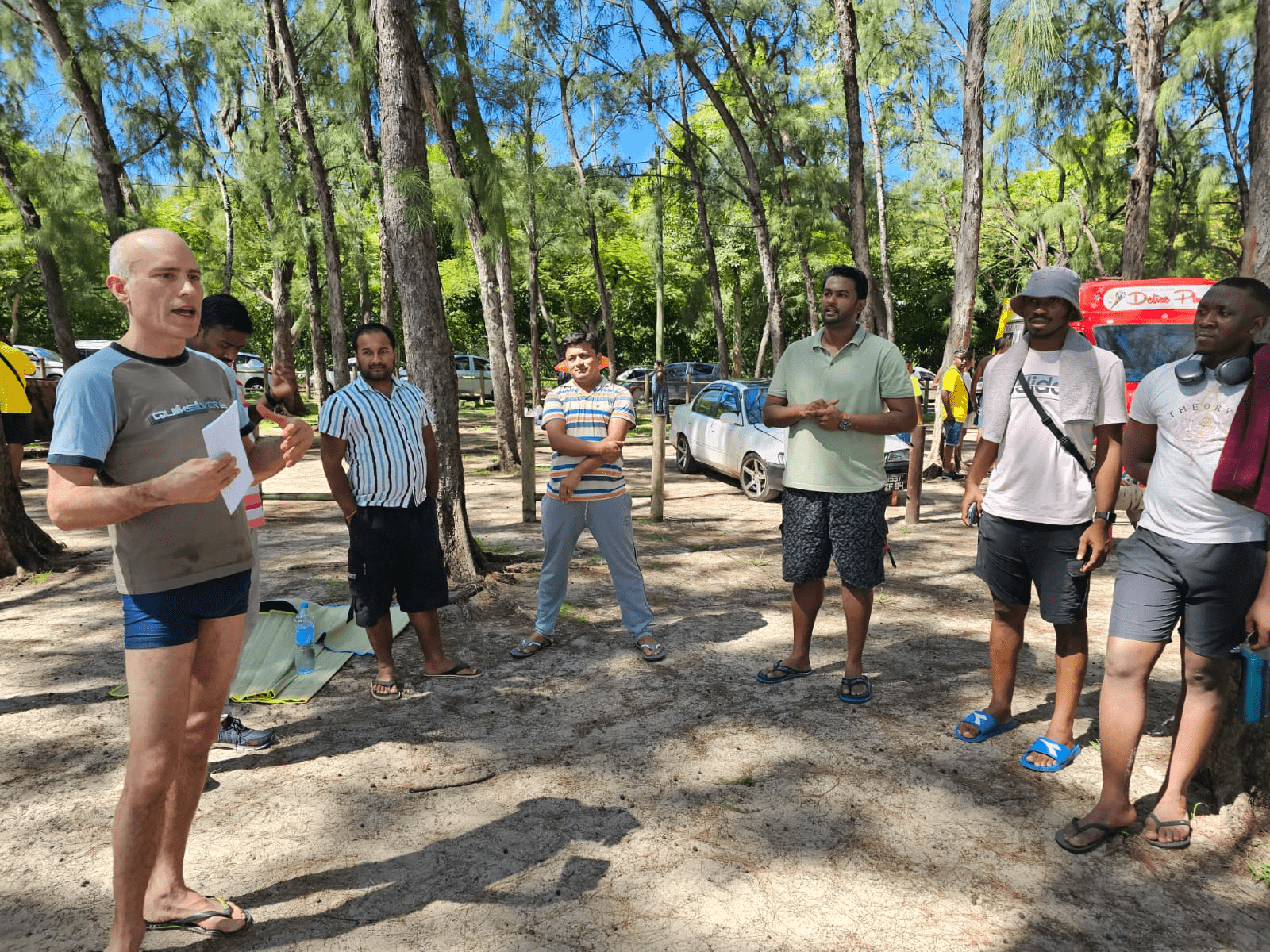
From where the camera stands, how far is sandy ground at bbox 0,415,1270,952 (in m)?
2.66

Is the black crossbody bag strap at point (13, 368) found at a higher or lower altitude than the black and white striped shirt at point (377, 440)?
higher

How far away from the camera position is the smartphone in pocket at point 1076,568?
3.48m

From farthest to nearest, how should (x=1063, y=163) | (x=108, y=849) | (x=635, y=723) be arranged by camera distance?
(x=1063, y=163), (x=635, y=723), (x=108, y=849)

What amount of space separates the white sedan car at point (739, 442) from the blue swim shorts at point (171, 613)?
309 inches

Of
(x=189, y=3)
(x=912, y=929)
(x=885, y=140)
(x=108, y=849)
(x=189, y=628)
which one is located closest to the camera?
(x=189, y=628)

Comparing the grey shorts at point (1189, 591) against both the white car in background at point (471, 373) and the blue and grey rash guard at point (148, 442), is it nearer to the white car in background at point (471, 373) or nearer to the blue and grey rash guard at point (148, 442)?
the blue and grey rash guard at point (148, 442)

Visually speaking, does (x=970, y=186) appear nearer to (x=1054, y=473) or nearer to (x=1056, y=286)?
(x=1056, y=286)

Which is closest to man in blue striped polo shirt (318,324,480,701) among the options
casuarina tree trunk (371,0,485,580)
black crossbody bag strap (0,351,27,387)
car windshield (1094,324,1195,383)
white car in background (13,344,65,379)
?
casuarina tree trunk (371,0,485,580)

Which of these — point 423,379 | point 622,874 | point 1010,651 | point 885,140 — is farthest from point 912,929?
point 885,140

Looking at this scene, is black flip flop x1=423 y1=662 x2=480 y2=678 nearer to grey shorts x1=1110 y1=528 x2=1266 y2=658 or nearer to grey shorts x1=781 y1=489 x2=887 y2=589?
grey shorts x1=781 y1=489 x2=887 y2=589

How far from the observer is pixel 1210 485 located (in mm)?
2873

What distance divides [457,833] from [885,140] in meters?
26.8

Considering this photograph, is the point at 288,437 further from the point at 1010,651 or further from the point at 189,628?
the point at 1010,651

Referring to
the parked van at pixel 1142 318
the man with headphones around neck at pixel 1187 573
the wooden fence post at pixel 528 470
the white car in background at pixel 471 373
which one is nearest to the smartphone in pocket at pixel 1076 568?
the man with headphones around neck at pixel 1187 573
